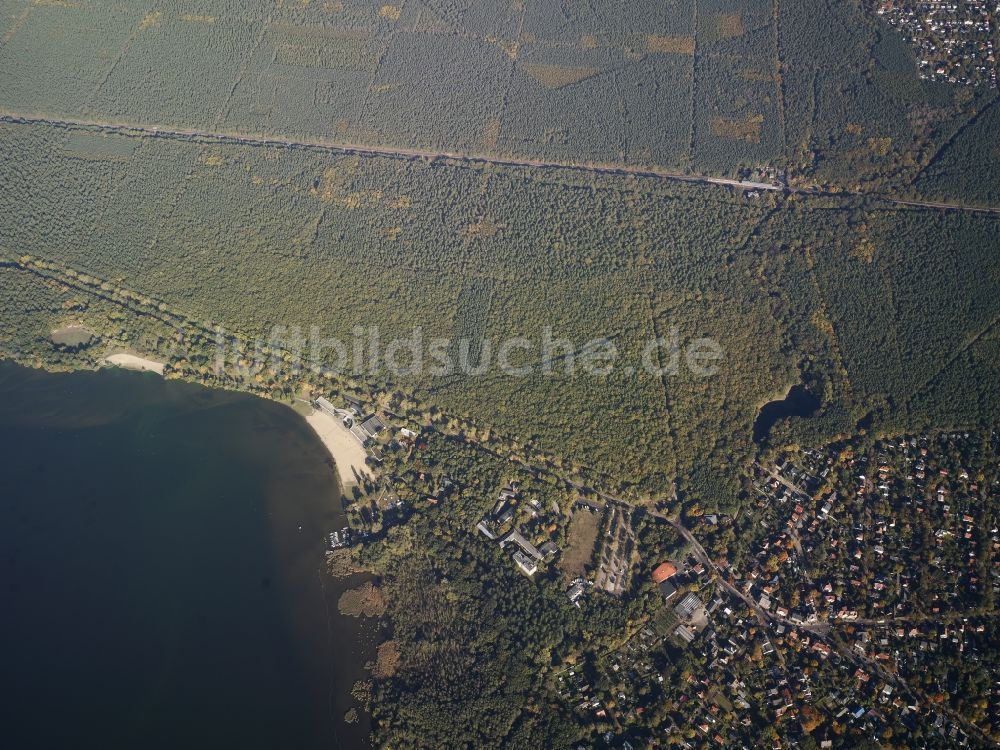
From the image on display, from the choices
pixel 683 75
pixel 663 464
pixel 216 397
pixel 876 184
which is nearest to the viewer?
pixel 663 464

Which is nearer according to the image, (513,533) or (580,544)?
(580,544)

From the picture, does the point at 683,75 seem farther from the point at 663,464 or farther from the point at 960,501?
the point at 960,501

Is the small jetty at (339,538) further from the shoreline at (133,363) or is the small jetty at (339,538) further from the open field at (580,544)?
the shoreline at (133,363)

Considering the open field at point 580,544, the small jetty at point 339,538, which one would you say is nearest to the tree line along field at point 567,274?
the open field at point 580,544

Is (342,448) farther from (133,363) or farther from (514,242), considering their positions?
(514,242)

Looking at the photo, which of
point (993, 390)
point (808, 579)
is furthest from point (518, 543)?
point (993, 390)

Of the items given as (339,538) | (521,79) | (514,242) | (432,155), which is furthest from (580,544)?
(521,79)

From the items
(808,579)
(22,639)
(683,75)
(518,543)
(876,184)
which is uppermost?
(683,75)
